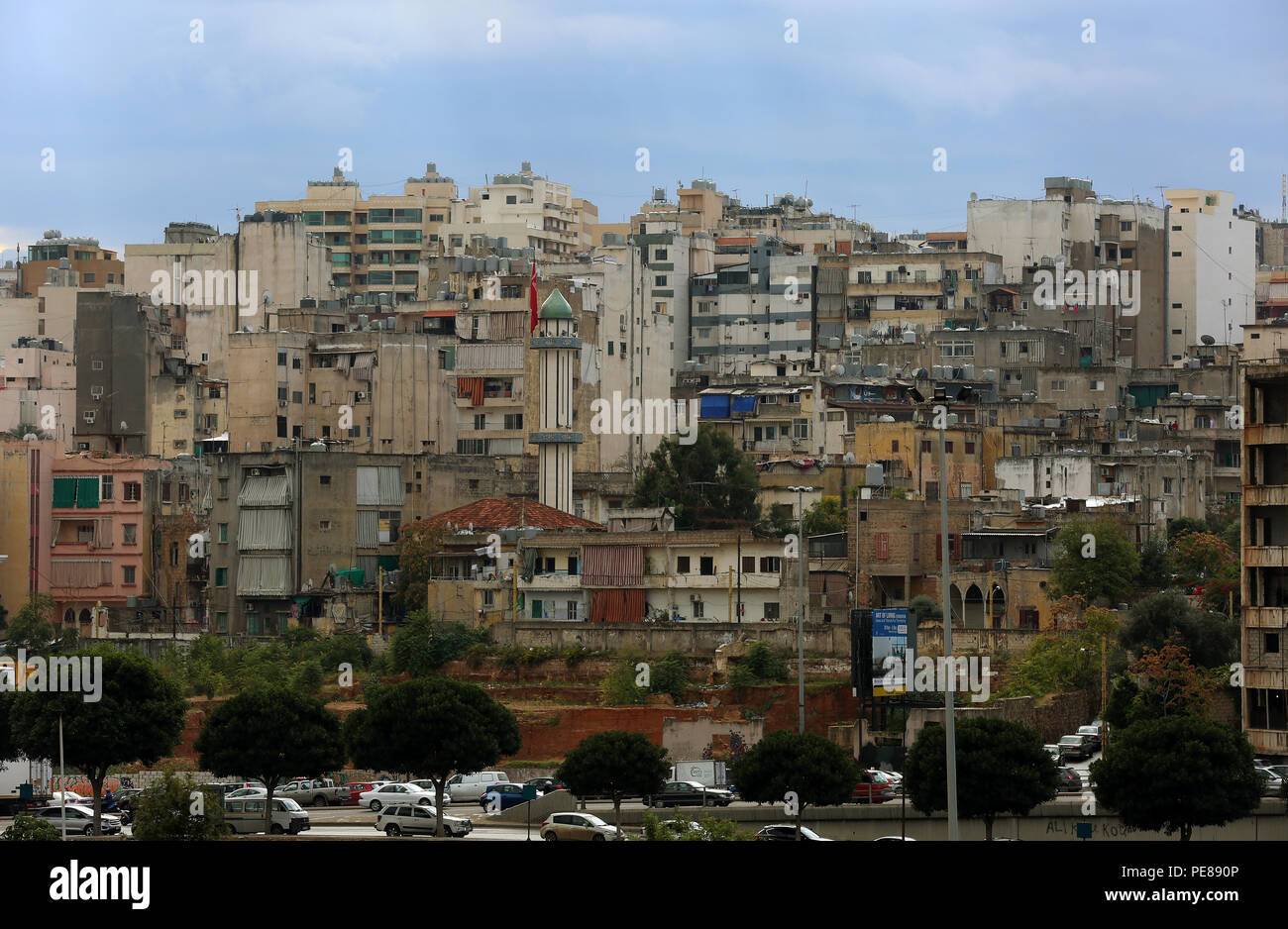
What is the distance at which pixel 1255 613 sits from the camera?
4906 cm

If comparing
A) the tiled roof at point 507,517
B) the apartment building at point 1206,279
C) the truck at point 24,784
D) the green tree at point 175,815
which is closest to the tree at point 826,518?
the tiled roof at point 507,517

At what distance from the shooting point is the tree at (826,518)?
72.2m

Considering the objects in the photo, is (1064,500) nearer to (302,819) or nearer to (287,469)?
(287,469)

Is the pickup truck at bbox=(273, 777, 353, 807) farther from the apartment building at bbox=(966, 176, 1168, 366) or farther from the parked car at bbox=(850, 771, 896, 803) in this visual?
the apartment building at bbox=(966, 176, 1168, 366)

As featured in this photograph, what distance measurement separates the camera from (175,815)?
119 feet

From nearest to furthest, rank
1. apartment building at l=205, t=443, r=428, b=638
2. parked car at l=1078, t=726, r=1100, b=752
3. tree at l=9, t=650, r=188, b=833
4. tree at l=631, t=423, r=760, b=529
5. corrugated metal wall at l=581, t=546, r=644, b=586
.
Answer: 1. tree at l=9, t=650, r=188, b=833
2. parked car at l=1078, t=726, r=1100, b=752
3. corrugated metal wall at l=581, t=546, r=644, b=586
4. apartment building at l=205, t=443, r=428, b=638
5. tree at l=631, t=423, r=760, b=529

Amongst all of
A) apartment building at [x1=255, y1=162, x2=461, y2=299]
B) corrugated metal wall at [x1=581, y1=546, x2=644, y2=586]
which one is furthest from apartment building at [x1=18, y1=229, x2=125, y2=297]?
corrugated metal wall at [x1=581, y1=546, x2=644, y2=586]

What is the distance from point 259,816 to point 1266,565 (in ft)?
75.3

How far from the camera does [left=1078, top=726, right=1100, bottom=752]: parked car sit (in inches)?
2064

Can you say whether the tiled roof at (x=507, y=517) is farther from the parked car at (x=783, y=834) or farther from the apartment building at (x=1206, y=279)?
the apartment building at (x=1206, y=279)

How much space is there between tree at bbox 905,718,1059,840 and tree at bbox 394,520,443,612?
3076 centimetres

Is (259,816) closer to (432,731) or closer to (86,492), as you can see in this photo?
(432,731)

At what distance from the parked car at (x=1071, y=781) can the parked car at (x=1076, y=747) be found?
4.26 meters
